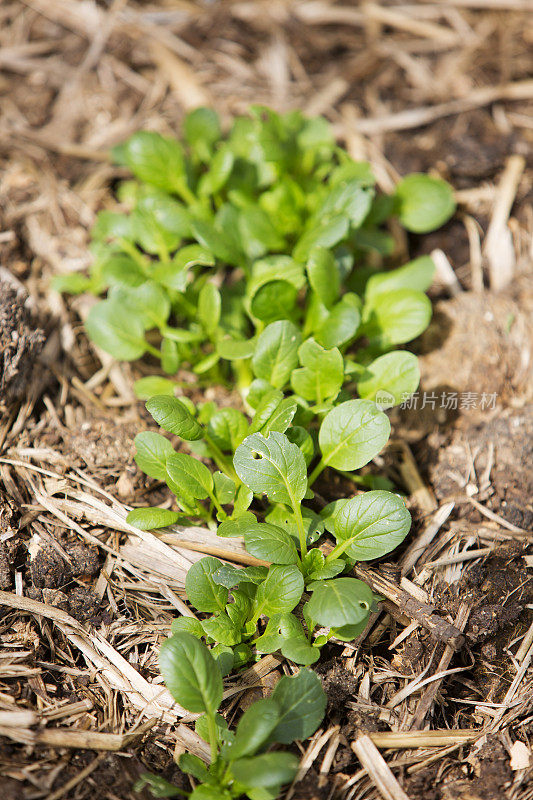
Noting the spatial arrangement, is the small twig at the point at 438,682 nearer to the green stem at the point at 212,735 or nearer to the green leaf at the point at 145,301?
the green stem at the point at 212,735

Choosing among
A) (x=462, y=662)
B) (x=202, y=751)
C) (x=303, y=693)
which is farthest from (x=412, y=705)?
(x=202, y=751)

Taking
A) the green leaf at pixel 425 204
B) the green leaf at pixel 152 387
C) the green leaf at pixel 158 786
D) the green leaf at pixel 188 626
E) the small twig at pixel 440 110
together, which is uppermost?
the small twig at pixel 440 110

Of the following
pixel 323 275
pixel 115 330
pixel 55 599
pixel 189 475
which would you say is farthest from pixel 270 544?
pixel 115 330

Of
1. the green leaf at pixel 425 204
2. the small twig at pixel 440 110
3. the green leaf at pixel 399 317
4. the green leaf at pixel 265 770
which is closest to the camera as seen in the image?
the green leaf at pixel 265 770

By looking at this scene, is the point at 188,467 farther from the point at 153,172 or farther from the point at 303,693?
the point at 153,172

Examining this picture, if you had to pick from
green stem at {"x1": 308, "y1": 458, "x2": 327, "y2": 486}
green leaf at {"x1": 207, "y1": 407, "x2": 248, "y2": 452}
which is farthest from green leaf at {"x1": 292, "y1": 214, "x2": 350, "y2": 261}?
green stem at {"x1": 308, "y1": 458, "x2": 327, "y2": 486}

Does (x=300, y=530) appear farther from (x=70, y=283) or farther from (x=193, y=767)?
(x=70, y=283)

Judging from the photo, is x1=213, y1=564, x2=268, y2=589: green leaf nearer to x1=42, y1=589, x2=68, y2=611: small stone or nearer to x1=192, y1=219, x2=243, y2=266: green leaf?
x1=42, y1=589, x2=68, y2=611: small stone

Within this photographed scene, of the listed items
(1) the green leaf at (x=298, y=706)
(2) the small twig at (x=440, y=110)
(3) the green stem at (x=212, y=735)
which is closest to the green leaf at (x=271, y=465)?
(1) the green leaf at (x=298, y=706)
